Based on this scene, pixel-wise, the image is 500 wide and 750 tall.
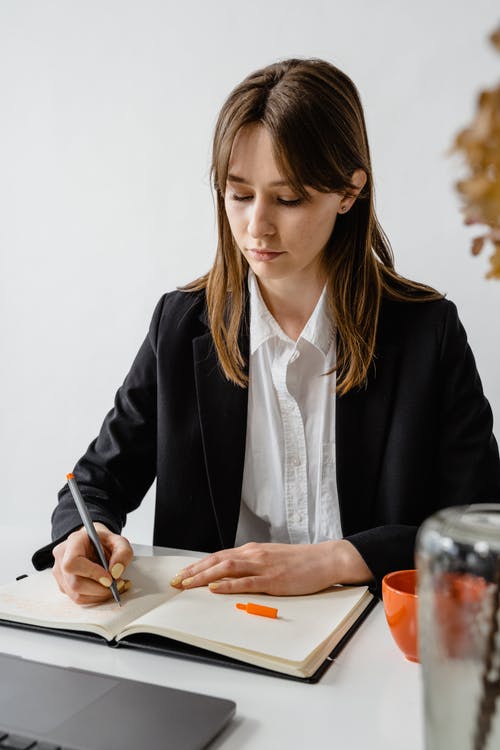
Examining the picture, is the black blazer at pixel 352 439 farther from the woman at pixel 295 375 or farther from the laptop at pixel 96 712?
the laptop at pixel 96 712

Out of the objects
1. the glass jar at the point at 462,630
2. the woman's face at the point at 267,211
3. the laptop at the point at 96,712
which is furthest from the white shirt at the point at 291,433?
the glass jar at the point at 462,630

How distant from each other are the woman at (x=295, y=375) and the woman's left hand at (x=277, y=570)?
294 mm

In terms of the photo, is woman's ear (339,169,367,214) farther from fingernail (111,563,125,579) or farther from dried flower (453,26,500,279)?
dried flower (453,26,500,279)

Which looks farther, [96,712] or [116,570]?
[116,570]

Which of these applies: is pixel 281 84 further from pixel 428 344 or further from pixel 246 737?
pixel 246 737

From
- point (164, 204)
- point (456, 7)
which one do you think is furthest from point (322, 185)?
point (164, 204)

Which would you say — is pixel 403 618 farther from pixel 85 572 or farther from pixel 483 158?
pixel 483 158

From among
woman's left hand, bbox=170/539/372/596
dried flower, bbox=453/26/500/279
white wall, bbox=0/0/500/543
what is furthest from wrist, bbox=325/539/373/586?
white wall, bbox=0/0/500/543

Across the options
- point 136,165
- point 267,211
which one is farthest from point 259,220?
point 136,165

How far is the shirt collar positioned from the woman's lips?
0.57ft

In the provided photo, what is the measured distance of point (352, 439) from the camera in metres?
1.45

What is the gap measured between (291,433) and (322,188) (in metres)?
0.46

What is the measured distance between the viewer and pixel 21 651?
92 centimetres

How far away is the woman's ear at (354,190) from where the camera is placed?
1438 millimetres
